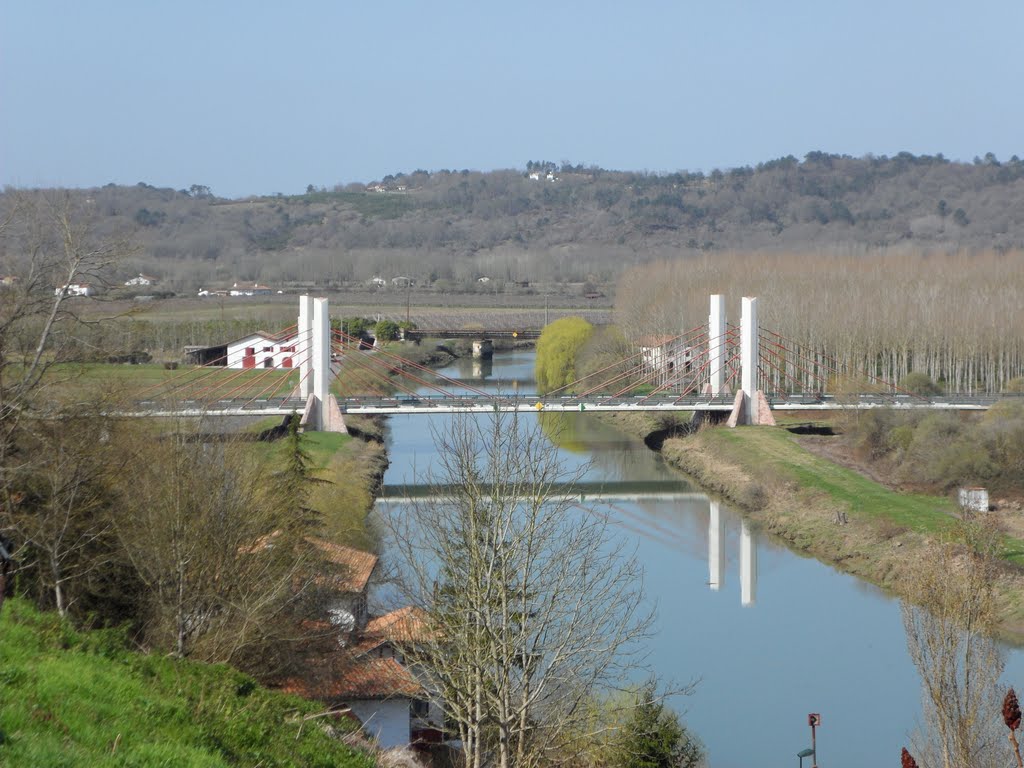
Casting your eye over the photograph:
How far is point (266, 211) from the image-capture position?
129875 mm

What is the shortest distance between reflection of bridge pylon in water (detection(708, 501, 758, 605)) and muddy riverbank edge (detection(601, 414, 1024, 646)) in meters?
0.46

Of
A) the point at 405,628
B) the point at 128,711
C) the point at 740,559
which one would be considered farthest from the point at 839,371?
the point at 128,711

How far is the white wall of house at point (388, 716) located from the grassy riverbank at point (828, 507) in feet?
23.8

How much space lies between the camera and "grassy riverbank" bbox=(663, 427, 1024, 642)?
16.2 meters

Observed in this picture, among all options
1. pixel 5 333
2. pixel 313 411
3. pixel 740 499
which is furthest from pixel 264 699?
pixel 313 411

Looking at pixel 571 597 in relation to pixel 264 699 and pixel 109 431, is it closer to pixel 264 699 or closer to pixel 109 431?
pixel 264 699

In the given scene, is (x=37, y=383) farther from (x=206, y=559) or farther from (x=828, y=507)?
(x=828, y=507)

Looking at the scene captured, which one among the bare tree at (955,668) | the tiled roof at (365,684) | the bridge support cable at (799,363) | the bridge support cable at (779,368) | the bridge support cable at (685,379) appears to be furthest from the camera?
the bridge support cable at (799,363)

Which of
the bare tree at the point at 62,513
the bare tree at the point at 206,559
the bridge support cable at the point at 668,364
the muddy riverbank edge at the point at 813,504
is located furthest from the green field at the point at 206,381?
the bare tree at the point at 62,513

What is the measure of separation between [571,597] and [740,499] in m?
14.1

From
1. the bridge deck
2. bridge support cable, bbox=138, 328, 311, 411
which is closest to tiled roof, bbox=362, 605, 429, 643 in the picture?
bridge support cable, bbox=138, 328, 311, 411

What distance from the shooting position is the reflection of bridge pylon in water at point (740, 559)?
16766mm

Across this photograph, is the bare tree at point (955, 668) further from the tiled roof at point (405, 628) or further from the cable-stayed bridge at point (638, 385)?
the cable-stayed bridge at point (638, 385)

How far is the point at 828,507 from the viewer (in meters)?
19.8
